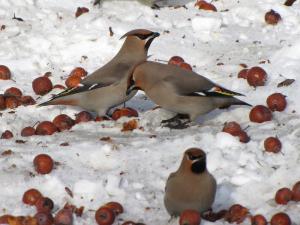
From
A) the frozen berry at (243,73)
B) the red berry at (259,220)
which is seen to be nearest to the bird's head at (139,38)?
the frozen berry at (243,73)

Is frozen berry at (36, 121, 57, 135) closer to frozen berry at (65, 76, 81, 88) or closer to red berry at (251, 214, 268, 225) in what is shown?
frozen berry at (65, 76, 81, 88)

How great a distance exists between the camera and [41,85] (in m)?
6.55

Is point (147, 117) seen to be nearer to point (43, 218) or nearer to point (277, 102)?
point (277, 102)

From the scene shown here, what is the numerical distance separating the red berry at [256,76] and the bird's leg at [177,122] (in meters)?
0.72

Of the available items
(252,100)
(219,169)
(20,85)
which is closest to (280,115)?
(252,100)

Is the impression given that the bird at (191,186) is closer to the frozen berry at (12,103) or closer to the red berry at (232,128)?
the red berry at (232,128)

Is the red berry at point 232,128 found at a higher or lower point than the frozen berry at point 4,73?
lower

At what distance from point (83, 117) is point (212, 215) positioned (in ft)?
5.99

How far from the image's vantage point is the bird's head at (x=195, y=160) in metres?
4.20

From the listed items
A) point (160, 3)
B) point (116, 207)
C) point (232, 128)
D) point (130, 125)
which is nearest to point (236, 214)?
point (116, 207)

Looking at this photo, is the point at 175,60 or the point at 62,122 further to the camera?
the point at 175,60

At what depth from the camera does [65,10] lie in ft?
26.5

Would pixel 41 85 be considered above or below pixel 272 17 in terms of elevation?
below

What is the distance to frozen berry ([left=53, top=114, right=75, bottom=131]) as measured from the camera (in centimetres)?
580
